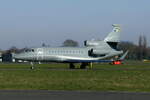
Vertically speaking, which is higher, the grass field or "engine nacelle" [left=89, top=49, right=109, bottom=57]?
"engine nacelle" [left=89, top=49, right=109, bottom=57]

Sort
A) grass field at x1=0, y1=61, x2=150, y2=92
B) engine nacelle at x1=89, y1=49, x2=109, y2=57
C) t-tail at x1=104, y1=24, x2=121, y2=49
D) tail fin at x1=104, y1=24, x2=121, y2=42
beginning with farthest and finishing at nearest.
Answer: tail fin at x1=104, y1=24, x2=121, y2=42, t-tail at x1=104, y1=24, x2=121, y2=49, engine nacelle at x1=89, y1=49, x2=109, y2=57, grass field at x1=0, y1=61, x2=150, y2=92

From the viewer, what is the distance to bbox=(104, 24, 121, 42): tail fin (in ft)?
168

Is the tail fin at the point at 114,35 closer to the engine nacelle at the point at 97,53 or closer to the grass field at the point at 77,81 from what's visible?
the engine nacelle at the point at 97,53

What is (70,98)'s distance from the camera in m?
14.7

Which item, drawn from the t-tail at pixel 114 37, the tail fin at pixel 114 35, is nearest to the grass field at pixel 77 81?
the t-tail at pixel 114 37

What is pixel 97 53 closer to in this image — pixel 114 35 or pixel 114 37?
pixel 114 37

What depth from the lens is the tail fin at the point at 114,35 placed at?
51303 mm

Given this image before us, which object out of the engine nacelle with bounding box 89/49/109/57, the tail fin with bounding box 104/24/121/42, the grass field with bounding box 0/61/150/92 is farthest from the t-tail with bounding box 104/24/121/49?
the grass field with bounding box 0/61/150/92

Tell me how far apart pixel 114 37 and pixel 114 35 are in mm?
316

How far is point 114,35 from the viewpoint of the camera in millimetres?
51812

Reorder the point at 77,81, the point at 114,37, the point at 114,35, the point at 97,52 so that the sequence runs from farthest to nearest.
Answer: the point at 114,35 < the point at 114,37 < the point at 97,52 < the point at 77,81

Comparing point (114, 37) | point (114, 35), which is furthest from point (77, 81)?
point (114, 35)

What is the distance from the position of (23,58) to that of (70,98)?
113 feet

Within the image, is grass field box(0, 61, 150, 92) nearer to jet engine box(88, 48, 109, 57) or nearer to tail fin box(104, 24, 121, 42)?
jet engine box(88, 48, 109, 57)
